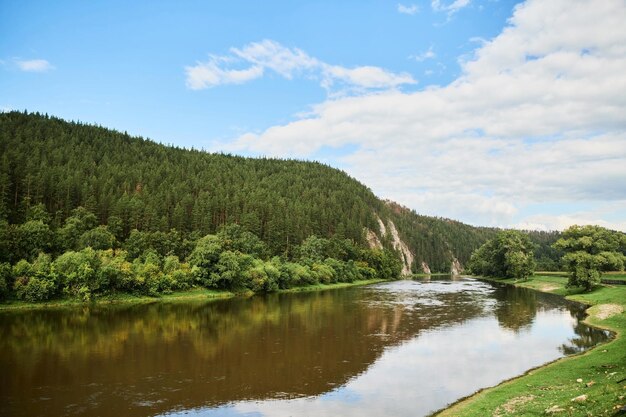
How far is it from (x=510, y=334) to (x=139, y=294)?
2708 inches

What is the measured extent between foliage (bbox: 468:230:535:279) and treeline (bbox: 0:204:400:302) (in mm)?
54819

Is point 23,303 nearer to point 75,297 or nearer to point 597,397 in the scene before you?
point 75,297

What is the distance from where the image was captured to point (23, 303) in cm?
7162

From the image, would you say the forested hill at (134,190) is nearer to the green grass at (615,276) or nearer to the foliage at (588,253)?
the foliage at (588,253)

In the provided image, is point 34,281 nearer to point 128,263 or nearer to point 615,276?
point 128,263

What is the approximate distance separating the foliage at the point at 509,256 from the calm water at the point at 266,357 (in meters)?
70.1

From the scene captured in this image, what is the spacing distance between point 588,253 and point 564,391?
287ft

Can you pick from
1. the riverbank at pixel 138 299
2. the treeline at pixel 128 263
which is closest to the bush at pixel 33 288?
the treeline at pixel 128 263

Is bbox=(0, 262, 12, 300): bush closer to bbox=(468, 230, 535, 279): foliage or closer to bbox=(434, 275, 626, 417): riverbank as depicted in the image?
bbox=(434, 275, 626, 417): riverbank

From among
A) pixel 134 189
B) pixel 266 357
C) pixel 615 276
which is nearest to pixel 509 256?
pixel 615 276

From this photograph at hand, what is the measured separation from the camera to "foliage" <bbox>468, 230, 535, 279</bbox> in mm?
137375

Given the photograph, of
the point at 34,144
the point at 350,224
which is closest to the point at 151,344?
the point at 34,144

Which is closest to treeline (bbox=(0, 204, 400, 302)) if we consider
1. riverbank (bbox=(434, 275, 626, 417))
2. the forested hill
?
the forested hill

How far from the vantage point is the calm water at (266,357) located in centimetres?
2939
